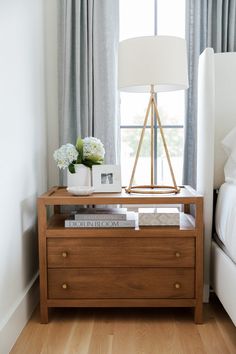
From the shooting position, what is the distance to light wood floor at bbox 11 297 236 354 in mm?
1901

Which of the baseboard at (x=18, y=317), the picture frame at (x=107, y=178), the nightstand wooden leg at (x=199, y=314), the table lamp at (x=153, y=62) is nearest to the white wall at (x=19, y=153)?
the baseboard at (x=18, y=317)

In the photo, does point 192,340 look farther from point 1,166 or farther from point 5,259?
point 1,166

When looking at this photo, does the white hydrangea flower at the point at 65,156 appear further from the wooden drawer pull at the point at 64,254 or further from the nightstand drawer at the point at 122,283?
the nightstand drawer at the point at 122,283

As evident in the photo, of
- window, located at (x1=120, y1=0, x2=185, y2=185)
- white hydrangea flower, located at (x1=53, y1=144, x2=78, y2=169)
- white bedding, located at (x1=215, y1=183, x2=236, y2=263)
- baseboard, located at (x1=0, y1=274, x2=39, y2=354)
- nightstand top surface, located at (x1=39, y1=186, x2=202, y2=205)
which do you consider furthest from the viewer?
window, located at (x1=120, y1=0, x2=185, y2=185)

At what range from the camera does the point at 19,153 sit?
212cm

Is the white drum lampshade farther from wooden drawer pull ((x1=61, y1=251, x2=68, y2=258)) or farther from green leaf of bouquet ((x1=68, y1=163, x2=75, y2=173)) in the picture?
wooden drawer pull ((x1=61, y1=251, x2=68, y2=258))

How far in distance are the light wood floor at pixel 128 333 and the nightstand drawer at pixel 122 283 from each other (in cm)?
14

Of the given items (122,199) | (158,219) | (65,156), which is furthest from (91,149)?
(158,219)

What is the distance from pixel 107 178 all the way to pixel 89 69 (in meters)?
0.78

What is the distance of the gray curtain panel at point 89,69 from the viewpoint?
2.62 meters

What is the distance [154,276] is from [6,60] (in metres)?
1.30

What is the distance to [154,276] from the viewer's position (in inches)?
85.6

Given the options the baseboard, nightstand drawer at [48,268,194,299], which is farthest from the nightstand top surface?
the baseboard

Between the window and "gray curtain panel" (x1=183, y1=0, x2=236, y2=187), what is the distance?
170 mm
